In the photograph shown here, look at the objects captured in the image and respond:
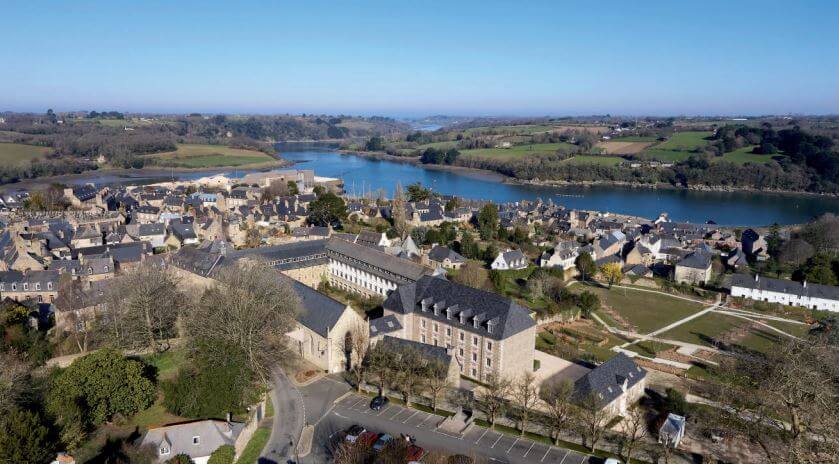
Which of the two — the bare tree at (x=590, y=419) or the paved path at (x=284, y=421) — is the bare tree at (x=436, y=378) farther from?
the bare tree at (x=590, y=419)

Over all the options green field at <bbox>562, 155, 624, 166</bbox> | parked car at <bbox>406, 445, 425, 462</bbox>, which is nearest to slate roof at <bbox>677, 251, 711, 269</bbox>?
parked car at <bbox>406, 445, 425, 462</bbox>

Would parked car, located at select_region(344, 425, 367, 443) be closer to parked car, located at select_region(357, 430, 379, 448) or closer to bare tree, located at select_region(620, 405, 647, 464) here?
parked car, located at select_region(357, 430, 379, 448)

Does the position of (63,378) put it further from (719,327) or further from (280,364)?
(719,327)

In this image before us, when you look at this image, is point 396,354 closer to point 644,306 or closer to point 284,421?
point 284,421

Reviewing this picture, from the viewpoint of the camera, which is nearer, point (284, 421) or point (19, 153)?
point (284, 421)

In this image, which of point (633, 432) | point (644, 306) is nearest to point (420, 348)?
point (633, 432)

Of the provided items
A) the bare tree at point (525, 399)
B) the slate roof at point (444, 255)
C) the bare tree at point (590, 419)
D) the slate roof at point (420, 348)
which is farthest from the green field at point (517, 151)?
the bare tree at point (590, 419)
